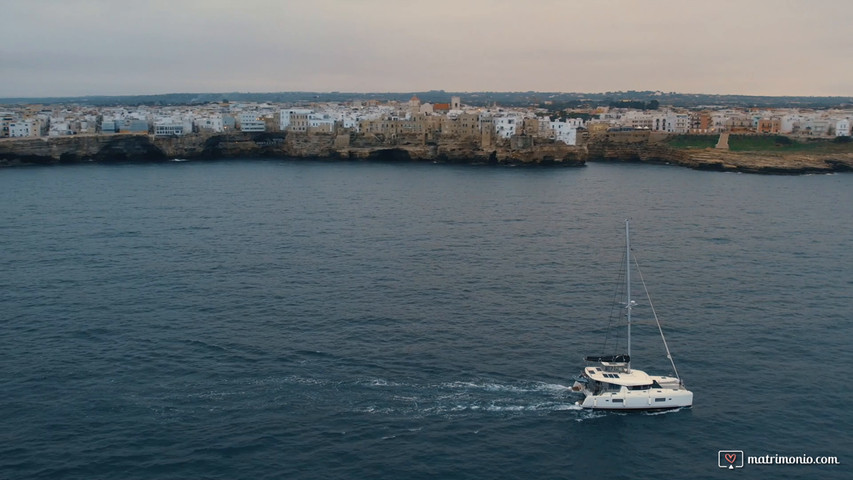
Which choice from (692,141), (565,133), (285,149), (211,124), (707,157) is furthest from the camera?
(211,124)

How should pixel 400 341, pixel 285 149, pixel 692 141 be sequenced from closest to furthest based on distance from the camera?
pixel 400 341 → pixel 285 149 → pixel 692 141

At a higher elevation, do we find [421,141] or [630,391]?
[421,141]

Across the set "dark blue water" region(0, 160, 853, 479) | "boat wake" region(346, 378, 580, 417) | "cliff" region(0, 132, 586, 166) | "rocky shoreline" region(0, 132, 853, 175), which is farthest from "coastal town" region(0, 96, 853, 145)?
"boat wake" region(346, 378, 580, 417)

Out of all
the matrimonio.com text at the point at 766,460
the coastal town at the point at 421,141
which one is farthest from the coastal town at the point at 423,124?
the matrimonio.com text at the point at 766,460

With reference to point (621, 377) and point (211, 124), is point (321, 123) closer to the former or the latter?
point (211, 124)

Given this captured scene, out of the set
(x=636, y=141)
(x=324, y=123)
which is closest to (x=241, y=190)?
(x=324, y=123)

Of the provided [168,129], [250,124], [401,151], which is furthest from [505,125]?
[168,129]
